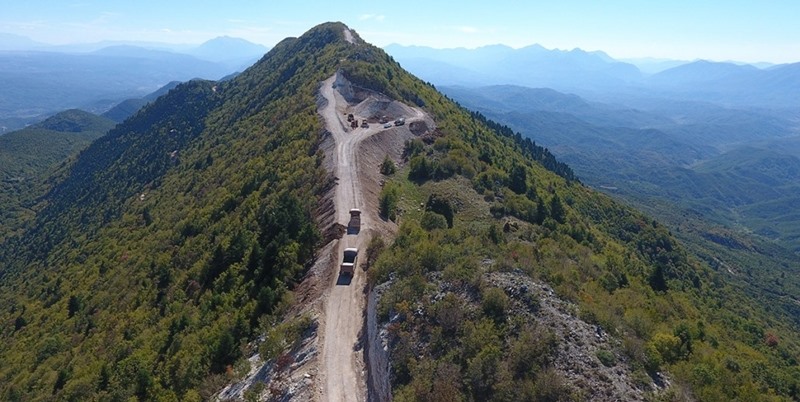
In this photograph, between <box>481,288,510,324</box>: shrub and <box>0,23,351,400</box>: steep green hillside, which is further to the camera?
<box>0,23,351,400</box>: steep green hillside

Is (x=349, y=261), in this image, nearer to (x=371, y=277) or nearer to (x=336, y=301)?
(x=371, y=277)

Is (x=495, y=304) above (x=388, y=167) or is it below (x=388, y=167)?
above

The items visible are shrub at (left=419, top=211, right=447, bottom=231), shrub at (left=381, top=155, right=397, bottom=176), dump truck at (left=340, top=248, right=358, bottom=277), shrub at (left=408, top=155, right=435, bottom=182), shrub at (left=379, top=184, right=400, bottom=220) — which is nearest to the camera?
dump truck at (left=340, top=248, right=358, bottom=277)

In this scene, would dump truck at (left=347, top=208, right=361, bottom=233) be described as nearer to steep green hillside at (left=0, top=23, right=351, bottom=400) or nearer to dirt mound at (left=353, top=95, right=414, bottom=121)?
steep green hillside at (left=0, top=23, right=351, bottom=400)

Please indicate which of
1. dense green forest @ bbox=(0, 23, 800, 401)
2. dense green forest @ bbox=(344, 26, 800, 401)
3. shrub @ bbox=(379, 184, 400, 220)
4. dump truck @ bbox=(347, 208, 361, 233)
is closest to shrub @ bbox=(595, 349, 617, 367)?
dense green forest @ bbox=(0, 23, 800, 401)

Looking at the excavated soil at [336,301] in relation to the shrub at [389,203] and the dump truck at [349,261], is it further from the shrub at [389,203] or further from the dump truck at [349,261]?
the shrub at [389,203]

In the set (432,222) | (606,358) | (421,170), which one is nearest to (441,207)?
(432,222)

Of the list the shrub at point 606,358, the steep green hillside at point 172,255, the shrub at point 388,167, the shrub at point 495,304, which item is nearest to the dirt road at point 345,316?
the steep green hillside at point 172,255
